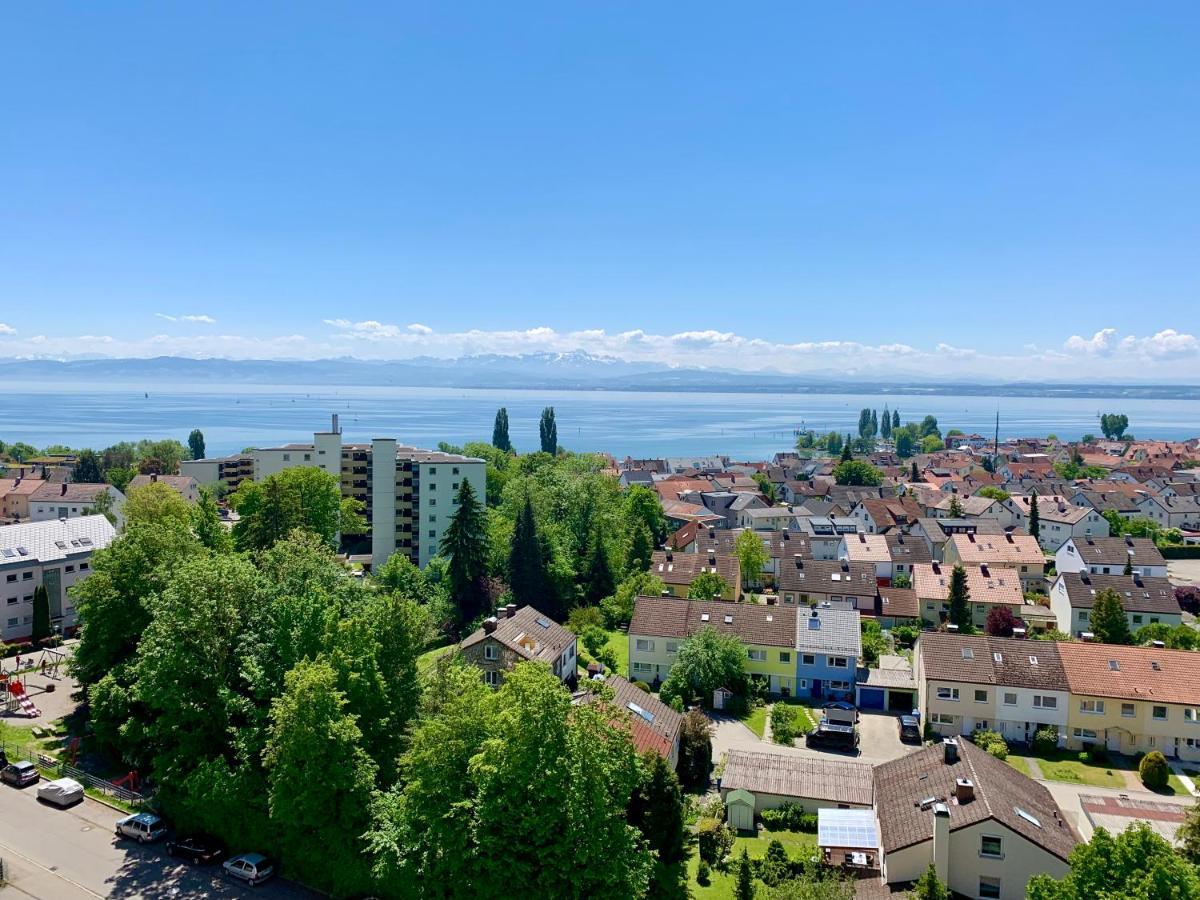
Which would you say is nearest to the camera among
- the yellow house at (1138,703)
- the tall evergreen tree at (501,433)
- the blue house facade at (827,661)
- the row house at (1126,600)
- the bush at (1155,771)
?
the bush at (1155,771)

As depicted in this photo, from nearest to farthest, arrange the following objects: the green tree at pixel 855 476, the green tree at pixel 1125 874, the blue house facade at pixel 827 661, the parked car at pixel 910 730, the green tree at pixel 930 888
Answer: the green tree at pixel 1125 874 < the green tree at pixel 930 888 < the parked car at pixel 910 730 < the blue house facade at pixel 827 661 < the green tree at pixel 855 476

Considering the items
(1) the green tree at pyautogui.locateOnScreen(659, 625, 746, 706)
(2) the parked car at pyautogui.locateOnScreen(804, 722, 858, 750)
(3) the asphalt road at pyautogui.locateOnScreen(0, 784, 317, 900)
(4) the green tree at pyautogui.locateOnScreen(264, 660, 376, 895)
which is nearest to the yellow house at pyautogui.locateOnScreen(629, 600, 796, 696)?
(1) the green tree at pyautogui.locateOnScreen(659, 625, 746, 706)

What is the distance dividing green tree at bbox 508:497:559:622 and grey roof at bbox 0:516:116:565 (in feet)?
75.3

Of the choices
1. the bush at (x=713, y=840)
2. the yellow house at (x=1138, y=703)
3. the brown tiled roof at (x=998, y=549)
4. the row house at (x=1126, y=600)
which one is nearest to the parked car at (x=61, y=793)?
the bush at (x=713, y=840)

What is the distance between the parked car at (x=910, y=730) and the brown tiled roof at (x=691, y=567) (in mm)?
17870

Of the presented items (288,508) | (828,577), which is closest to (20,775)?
(288,508)

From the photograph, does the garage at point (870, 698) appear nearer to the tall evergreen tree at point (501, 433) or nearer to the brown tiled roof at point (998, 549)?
the brown tiled roof at point (998, 549)

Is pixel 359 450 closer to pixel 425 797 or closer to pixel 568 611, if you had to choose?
pixel 568 611

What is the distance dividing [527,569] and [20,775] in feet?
84.8

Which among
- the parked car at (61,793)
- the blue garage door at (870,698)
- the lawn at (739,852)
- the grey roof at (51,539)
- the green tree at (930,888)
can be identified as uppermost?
the grey roof at (51,539)

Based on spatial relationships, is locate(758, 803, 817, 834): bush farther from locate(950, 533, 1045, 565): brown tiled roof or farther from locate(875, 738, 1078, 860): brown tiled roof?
locate(950, 533, 1045, 565): brown tiled roof

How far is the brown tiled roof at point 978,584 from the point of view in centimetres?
4859

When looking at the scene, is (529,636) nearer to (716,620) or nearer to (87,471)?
(716,620)

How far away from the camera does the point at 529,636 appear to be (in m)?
35.3
